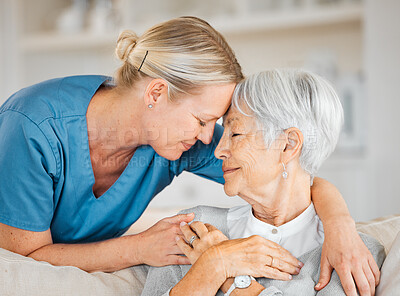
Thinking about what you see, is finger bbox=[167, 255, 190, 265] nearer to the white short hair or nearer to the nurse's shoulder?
the white short hair

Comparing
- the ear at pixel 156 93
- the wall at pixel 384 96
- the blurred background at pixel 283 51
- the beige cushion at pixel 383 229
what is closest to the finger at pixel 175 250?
the ear at pixel 156 93

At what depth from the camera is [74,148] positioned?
148cm

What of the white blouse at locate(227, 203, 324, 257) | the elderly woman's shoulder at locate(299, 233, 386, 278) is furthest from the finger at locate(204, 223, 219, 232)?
the elderly woman's shoulder at locate(299, 233, 386, 278)

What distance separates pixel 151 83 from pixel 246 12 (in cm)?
195

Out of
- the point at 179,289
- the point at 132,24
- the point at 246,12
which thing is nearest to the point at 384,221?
the point at 179,289

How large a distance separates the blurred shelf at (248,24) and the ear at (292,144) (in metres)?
1.89

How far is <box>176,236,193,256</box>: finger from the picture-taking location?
4.18 feet

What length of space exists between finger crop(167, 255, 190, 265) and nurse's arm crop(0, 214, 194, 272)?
0.20 ft

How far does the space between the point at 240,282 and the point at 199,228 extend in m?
0.19

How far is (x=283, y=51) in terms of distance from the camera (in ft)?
11.2

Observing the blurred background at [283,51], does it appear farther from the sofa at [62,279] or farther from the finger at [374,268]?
the finger at [374,268]

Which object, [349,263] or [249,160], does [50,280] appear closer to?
[249,160]

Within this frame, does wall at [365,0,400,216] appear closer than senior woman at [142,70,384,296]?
No

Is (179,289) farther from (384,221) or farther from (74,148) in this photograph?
(384,221)
